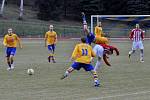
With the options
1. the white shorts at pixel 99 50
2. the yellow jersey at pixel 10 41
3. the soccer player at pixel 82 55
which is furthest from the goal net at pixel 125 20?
the soccer player at pixel 82 55

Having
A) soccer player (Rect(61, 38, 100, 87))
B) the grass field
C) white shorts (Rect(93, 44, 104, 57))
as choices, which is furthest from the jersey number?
white shorts (Rect(93, 44, 104, 57))

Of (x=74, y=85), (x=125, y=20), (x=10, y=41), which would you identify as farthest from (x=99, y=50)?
(x=125, y=20)

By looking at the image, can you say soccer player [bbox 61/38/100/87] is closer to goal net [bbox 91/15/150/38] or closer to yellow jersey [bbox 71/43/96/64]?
yellow jersey [bbox 71/43/96/64]

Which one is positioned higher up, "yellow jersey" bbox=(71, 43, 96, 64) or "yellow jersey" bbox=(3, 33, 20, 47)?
"yellow jersey" bbox=(3, 33, 20, 47)

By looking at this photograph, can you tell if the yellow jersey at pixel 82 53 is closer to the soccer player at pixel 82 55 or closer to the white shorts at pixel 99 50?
the soccer player at pixel 82 55

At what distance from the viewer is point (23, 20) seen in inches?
3137

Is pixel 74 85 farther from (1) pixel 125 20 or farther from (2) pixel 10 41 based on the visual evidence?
(1) pixel 125 20

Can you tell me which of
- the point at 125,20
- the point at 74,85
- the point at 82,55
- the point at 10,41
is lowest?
the point at 74,85

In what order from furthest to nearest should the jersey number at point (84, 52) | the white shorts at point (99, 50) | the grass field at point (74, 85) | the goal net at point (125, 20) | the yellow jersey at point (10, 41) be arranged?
1. the goal net at point (125, 20)
2. the yellow jersey at point (10, 41)
3. the white shorts at point (99, 50)
4. the jersey number at point (84, 52)
5. the grass field at point (74, 85)

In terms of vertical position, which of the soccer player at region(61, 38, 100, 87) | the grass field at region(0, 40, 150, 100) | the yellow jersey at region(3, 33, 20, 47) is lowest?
the grass field at region(0, 40, 150, 100)

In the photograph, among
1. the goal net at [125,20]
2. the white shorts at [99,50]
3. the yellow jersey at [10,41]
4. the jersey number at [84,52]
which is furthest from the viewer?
the goal net at [125,20]

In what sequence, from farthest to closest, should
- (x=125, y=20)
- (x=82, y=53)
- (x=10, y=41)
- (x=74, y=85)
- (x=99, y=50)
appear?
1. (x=125, y=20)
2. (x=10, y=41)
3. (x=99, y=50)
4. (x=74, y=85)
5. (x=82, y=53)

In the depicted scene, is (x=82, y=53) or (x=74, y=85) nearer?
(x=82, y=53)

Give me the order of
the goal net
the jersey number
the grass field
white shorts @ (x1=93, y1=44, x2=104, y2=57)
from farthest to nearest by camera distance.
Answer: the goal net
white shorts @ (x1=93, y1=44, x2=104, y2=57)
the jersey number
the grass field
